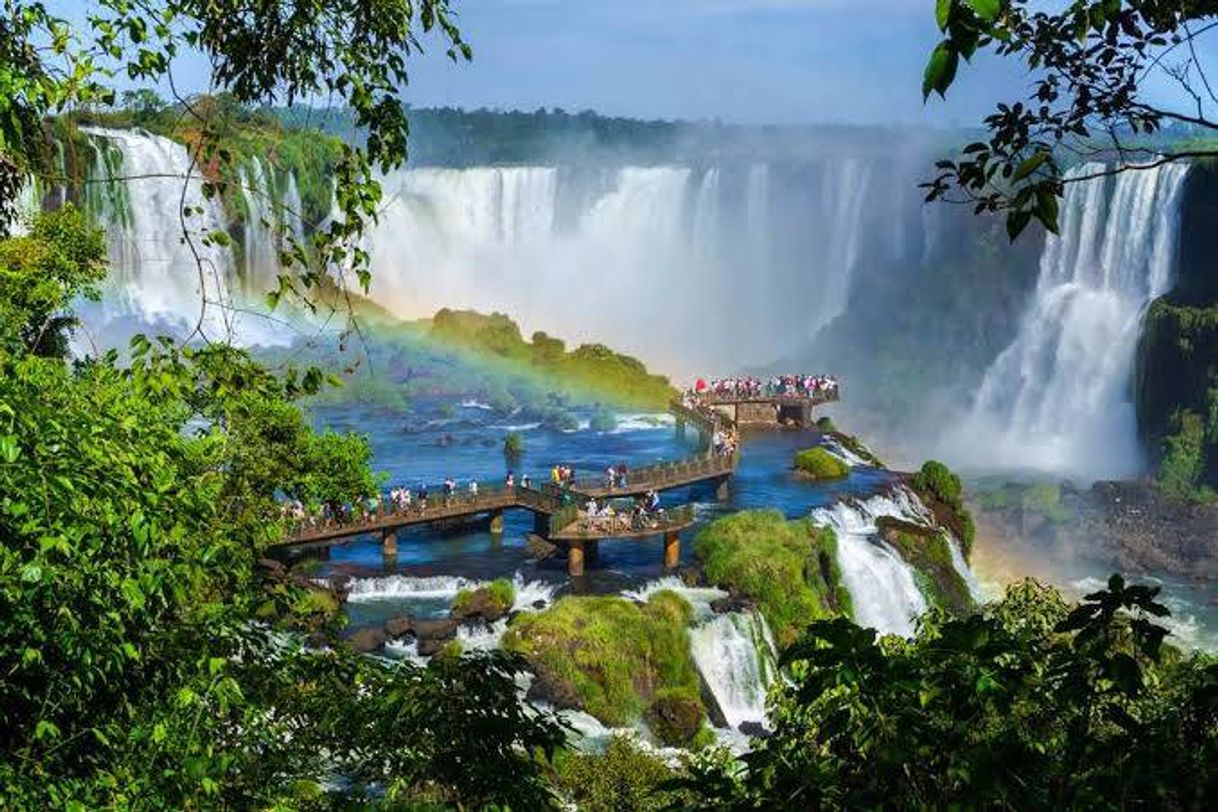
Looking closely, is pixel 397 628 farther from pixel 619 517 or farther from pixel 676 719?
→ pixel 619 517

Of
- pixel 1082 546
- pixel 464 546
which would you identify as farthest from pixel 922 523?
pixel 464 546

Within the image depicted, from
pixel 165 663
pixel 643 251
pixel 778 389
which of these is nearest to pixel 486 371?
pixel 778 389

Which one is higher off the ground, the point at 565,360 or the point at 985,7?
the point at 985,7

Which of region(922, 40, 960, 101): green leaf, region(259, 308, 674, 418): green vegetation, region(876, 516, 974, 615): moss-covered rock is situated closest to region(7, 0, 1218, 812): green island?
region(922, 40, 960, 101): green leaf

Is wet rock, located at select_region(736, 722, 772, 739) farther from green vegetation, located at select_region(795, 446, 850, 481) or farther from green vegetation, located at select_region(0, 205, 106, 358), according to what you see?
green vegetation, located at select_region(795, 446, 850, 481)

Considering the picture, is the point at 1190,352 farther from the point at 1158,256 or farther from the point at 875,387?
the point at 875,387

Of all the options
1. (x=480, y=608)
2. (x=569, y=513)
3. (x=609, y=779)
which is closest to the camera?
(x=609, y=779)

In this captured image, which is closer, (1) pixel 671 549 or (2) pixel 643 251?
(1) pixel 671 549
